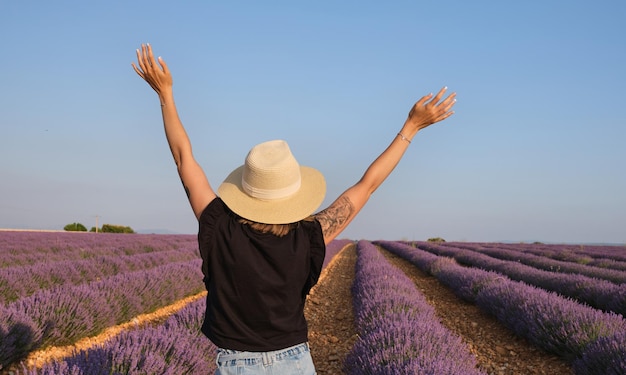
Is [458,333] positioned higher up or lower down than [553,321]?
lower down

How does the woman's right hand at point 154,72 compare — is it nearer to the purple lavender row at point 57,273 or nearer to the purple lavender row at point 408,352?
the purple lavender row at point 408,352

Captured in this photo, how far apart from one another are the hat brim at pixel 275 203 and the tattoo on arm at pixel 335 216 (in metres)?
0.13

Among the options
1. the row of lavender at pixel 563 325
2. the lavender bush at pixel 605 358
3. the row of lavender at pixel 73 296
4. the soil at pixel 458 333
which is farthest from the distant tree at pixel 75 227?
the lavender bush at pixel 605 358

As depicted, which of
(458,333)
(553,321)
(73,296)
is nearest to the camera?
(73,296)

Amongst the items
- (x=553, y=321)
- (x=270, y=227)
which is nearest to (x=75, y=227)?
(x=553, y=321)

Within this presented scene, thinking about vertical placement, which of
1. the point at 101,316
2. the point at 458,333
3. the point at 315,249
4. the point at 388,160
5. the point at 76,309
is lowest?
the point at 458,333

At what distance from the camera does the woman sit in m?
1.39

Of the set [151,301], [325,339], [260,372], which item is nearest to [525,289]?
[325,339]

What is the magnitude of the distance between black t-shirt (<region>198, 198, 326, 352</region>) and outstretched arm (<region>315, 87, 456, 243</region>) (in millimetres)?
271

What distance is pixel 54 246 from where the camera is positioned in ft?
44.1

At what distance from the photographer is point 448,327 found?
6590mm

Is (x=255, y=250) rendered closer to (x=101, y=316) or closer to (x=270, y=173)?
(x=270, y=173)

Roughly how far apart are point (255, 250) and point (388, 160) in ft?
1.99

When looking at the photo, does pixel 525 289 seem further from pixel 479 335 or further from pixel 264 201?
pixel 264 201
